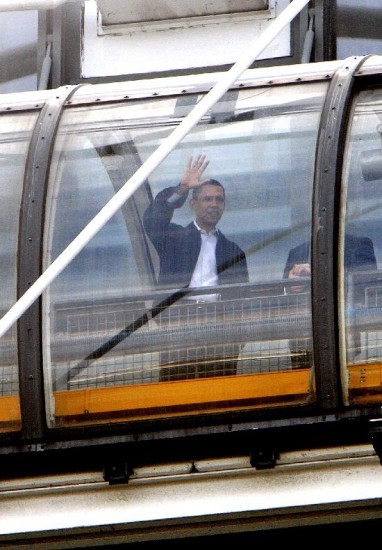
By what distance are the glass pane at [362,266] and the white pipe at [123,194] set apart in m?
0.78

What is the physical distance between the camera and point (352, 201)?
37.4 feet

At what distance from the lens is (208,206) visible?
38.2 ft

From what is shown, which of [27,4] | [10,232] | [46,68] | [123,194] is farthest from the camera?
[46,68]

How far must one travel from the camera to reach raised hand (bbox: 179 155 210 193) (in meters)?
11.7

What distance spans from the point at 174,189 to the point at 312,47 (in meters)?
3.50

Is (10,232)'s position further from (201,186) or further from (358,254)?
(358,254)

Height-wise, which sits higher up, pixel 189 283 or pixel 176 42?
pixel 176 42

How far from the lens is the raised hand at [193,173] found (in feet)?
38.5

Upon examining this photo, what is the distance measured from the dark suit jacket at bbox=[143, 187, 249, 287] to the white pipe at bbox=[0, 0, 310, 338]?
0.36 meters

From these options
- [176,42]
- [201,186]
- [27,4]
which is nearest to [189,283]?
[201,186]

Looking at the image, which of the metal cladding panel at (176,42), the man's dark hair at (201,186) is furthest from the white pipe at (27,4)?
the man's dark hair at (201,186)

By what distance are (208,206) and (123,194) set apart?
0.62 m

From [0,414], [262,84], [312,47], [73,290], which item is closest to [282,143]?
Answer: [262,84]

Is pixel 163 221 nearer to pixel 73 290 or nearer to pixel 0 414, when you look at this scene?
pixel 73 290
